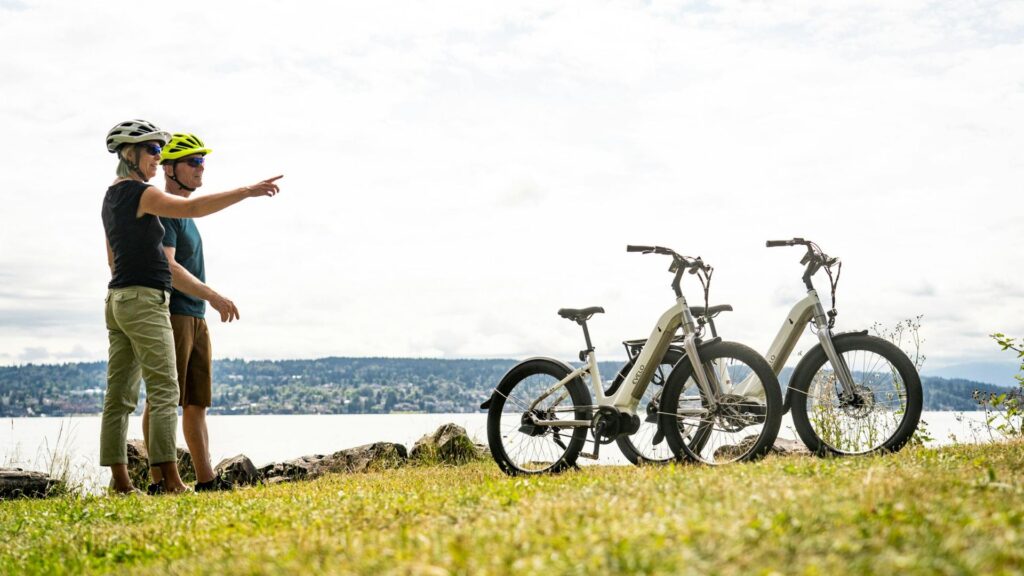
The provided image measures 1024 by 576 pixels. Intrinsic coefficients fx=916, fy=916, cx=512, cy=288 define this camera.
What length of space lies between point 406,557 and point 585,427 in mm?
4059

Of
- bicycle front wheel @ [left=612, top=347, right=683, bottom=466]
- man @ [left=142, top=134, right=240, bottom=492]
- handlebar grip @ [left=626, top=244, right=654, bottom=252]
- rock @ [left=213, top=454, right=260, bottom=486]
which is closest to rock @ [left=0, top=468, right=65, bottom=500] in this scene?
rock @ [left=213, top=454, right=260, bottom=486]

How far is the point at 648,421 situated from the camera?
24.7ft

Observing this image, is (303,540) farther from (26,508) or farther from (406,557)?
(26,508)

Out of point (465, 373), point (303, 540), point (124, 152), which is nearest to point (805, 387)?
point (303, 540)

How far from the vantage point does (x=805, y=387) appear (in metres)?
6.80

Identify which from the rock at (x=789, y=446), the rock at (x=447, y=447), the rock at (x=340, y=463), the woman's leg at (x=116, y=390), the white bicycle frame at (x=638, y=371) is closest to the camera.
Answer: the white bicycle frame at (x=638, y=371)

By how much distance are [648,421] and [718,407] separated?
0.84 metres

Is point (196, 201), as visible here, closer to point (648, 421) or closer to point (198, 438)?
point (198, 438)

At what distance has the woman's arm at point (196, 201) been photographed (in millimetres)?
6371

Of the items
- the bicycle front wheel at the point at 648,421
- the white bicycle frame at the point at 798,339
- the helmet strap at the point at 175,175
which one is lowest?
the bicycle front wheel at the point at 648,421

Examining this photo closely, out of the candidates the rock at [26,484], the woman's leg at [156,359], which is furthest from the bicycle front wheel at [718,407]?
the rock at [26,484]

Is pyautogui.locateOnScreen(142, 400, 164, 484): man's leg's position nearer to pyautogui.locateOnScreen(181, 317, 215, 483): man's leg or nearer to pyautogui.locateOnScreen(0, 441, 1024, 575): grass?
pyautogui.locateOnScreen(181, 317, 215, 483): man's leg

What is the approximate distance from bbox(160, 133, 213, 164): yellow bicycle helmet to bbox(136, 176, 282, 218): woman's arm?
3.00 feet

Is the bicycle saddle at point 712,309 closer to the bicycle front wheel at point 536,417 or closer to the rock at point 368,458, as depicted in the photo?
the bicycle front wheel at point 536,417
